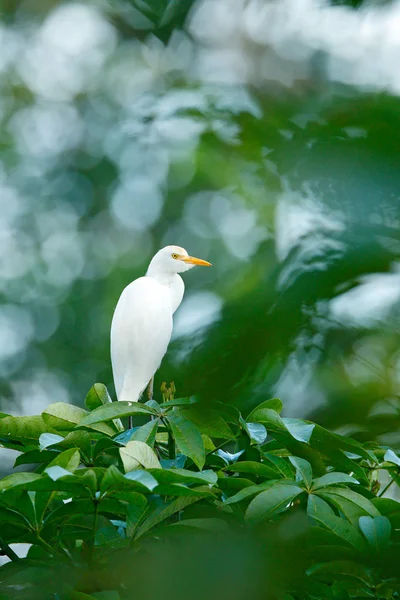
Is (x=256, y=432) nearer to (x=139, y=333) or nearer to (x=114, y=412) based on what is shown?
(x=114, y=412)

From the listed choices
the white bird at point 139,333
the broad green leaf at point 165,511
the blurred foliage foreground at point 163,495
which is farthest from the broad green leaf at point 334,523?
the white bird at point 139,333

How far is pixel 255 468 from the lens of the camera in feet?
2.68

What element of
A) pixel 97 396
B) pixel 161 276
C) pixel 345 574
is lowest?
pixel 161 276

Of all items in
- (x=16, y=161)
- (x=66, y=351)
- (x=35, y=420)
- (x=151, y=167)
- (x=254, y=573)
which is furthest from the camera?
(x=16, y=161)

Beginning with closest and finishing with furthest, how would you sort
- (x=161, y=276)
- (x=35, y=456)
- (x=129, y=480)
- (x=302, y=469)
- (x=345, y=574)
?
(x=129, y=480), (x=345, y=574), (x=302, y=469), (x=35, y=456), (x=161, y=276)

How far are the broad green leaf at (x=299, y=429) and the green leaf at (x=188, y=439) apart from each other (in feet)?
0.30

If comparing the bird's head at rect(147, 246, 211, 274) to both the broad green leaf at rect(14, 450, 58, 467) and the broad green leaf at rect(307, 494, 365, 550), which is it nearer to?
the broad green leaf at rect(14, 450, 58, 467)

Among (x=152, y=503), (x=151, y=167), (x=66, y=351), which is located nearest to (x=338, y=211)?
(x=152, y=503)

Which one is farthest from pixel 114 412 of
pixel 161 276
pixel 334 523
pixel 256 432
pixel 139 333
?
pixel 161 276

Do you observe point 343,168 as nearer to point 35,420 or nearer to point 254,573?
point 254,573

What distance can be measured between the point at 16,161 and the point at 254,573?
4659mm

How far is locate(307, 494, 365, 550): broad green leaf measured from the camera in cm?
70

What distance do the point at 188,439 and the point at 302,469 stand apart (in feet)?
0.40

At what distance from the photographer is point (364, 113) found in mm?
237
